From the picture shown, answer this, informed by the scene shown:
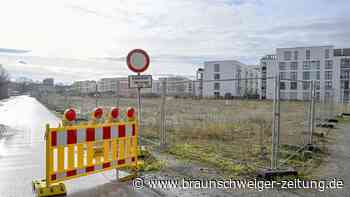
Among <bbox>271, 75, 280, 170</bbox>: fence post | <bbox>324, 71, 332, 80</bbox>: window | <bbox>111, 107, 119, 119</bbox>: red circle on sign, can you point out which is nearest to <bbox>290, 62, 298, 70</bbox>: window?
<bbox>324, 71, 332, 80</bbox>: window

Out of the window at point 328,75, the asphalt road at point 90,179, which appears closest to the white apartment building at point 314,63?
the window at point 328,75

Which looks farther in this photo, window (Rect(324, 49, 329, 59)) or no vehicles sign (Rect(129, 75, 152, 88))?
window (Rect(324, 49, 329, 59))

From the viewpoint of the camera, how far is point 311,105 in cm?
904

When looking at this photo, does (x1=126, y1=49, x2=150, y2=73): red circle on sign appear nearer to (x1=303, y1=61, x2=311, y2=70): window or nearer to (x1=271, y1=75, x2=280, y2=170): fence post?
(x1=271, y1=75, x2=280, y2=170): fence post

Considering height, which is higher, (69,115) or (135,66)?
(135,66)

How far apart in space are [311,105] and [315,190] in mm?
4181

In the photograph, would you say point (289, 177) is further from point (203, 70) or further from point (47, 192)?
point (203, 70)

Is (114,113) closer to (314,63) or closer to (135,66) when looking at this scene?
(135,66)

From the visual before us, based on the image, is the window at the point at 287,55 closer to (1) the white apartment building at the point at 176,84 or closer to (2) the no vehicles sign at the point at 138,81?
(1) the white apartment building at the point at 176,84

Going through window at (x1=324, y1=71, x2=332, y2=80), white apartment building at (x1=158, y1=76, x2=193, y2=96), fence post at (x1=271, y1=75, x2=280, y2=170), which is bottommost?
fence post at (x1=271, y1=75, x2=280, y2=170)

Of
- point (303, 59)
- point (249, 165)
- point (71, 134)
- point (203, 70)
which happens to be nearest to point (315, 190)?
point (249, 165)

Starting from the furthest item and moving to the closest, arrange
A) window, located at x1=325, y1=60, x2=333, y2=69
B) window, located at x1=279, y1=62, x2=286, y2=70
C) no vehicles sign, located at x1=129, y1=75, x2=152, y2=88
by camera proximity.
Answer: window, located at x1=279, y1=62, x2=286, y2=70
window, located at x1=325, y1=60, x2=333, y2=69
no vehicles sign, located at x1=129, y1=75, x2=152, y2=88

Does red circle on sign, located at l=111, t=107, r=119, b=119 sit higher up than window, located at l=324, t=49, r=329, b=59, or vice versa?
window, located at l=324, t=49, r=329, b=59

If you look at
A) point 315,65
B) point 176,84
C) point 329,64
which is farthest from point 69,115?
point 329,64
